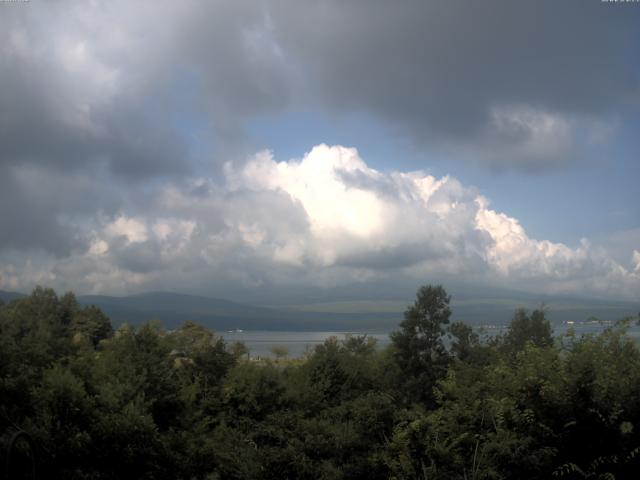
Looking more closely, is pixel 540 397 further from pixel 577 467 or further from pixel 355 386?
pixel 355 386

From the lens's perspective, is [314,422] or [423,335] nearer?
[314,422]

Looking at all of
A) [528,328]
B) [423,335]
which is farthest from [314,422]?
[528,328]

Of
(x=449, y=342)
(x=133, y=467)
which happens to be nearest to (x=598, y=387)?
(x=133, y=467)

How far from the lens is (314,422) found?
16594 millimetres

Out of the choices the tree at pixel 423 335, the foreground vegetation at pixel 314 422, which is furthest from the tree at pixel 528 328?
the foreground vegetation at pixel 314 422

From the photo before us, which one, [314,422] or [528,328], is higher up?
[528,328]

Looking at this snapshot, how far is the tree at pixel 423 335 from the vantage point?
1638 inches

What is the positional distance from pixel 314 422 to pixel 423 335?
1056 inches

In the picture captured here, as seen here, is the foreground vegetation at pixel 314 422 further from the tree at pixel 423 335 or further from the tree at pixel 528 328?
the tree at pixel 528 328

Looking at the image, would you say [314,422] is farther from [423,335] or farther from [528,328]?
[528,328]

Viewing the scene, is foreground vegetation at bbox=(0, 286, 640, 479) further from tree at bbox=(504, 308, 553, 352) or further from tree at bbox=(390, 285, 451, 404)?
tree at bbox=(504, 308, 553, 352)

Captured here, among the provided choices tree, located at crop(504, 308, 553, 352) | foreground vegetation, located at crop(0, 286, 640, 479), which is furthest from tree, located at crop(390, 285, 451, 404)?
foreground vegetation, located at crop(0, 286, 640, 479)

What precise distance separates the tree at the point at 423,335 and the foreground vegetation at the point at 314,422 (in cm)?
1355

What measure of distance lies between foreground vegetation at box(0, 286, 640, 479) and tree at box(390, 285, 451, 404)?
13546 mm
